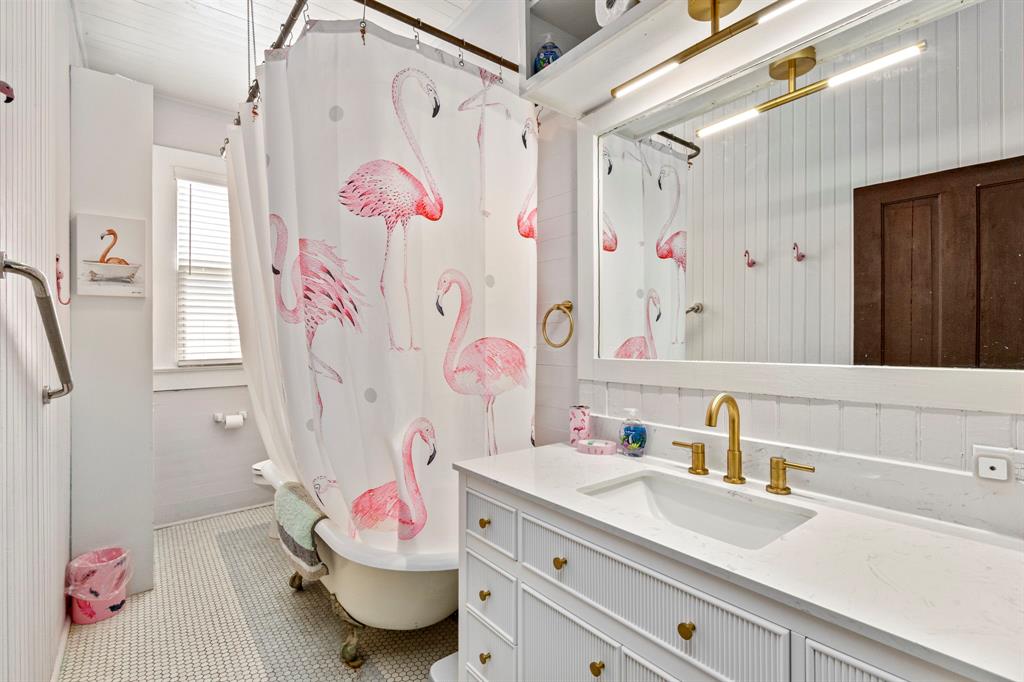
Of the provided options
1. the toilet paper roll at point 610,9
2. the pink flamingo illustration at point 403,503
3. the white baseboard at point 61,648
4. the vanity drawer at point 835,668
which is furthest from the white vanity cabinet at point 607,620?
the white baseboard at point 61,648

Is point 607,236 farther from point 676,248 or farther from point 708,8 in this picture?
point 708,8

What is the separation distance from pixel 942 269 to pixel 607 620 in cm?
97

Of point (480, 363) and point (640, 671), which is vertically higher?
point (480, 363)

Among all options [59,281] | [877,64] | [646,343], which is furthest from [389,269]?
[59,281]

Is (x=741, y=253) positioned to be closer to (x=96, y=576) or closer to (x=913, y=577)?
(x=913, y=577)

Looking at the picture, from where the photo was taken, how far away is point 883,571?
785 millimetres

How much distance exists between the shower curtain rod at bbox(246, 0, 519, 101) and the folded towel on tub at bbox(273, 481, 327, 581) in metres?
1.60

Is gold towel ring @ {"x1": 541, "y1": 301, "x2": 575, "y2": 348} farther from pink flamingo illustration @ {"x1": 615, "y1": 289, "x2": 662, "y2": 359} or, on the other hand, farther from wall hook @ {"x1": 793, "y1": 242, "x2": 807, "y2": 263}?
wall hook @ {"x1": 793, "y1": 242, "x2": 807, "y2": 263}

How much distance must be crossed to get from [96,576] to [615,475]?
2.18 m

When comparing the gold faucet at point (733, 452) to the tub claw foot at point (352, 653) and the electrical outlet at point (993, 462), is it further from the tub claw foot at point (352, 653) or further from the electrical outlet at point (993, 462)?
the tub claw foot at point (352, 653)

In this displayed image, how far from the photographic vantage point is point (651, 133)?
161cm

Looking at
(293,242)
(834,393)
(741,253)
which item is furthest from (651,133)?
(293,242)

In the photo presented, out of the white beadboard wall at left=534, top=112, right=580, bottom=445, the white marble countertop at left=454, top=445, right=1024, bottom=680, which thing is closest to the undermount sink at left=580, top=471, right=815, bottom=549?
the white marble countertop at left=454, top=445, right=1024, bottom=680

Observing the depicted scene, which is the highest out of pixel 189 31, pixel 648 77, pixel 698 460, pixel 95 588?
pixel 189 31
